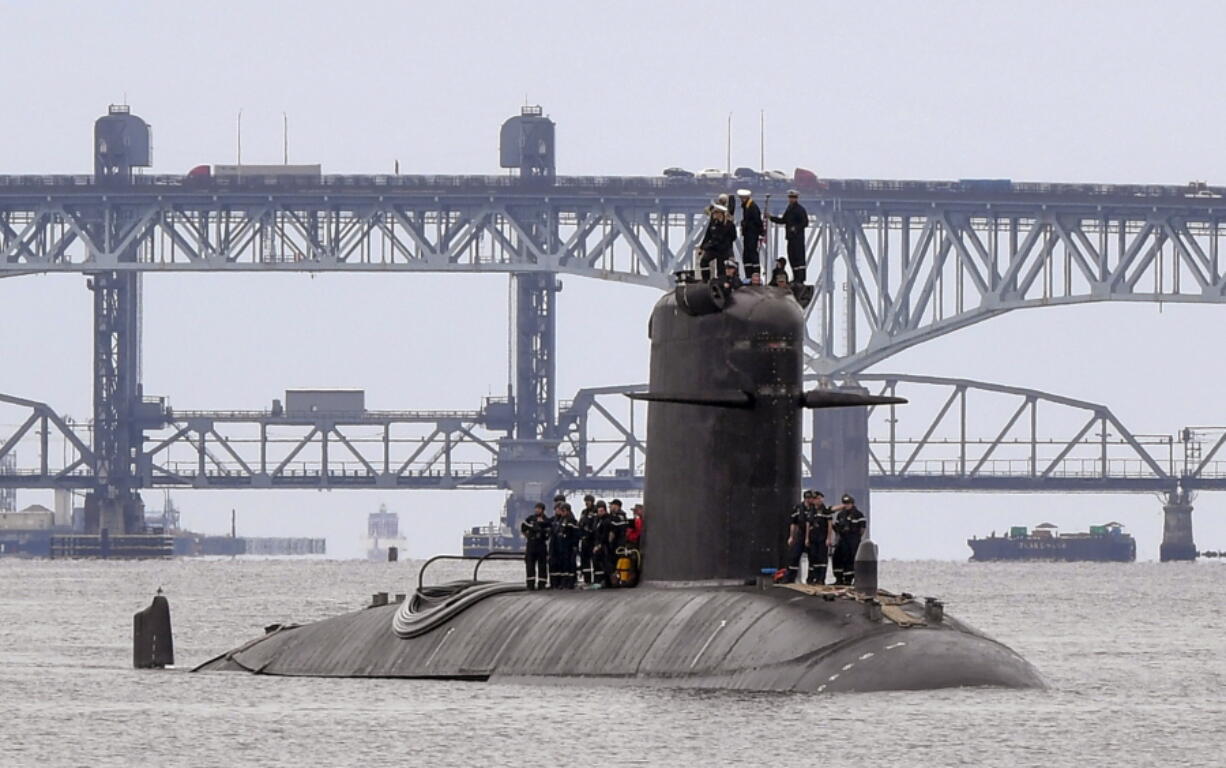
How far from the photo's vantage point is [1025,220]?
13225 cm

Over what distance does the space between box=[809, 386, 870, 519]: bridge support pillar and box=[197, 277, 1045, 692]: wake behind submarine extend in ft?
355

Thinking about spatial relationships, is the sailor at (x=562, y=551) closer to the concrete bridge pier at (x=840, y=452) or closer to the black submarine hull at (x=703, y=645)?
the black submarine hull at (x=703, y=645)

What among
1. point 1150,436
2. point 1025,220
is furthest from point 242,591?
point 1150,436

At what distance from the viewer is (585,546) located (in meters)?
33.8

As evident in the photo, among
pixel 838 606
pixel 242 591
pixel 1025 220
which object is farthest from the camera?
pixel 1025 220

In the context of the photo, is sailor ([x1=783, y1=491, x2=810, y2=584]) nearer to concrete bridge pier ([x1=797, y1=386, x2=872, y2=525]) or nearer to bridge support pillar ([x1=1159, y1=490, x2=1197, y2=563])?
concrete bridge pier ([x1=797, y1=386, x2=872, y2=525])

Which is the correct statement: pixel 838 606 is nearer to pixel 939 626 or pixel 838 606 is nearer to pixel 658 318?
pixel 939 626

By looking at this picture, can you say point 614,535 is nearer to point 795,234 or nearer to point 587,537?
point 587,537

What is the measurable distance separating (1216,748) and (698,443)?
19.5 feet

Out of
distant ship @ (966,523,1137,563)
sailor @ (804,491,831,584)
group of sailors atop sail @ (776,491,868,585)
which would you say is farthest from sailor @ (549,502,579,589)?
distant ship @ (966,523,1137,563)

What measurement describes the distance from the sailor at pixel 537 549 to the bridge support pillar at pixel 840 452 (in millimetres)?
106125

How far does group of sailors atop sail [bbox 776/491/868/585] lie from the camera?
30562 mm

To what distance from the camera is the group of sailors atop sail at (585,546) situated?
32.6 m

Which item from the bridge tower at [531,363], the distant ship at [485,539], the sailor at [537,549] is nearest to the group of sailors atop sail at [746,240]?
the sailor at [537,549]
